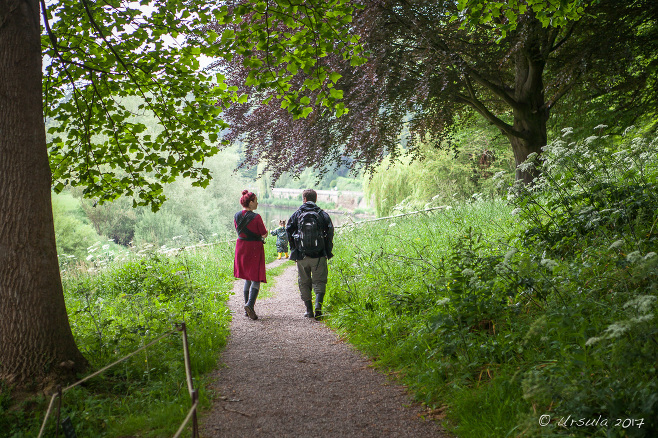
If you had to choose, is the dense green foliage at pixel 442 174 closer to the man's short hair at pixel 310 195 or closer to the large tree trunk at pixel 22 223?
the man's short hair at pixel 310 195

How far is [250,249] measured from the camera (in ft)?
23.8

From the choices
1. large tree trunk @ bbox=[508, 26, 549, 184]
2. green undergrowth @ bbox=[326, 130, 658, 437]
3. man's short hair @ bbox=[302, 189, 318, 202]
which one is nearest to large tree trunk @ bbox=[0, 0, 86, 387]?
green undergrowth @ bbox=[326, 130, 658, 437]

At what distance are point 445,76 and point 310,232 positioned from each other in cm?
334

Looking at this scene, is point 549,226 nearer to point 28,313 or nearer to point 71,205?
point 28,313

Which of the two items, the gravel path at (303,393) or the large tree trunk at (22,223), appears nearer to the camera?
the gravel path at (303,393)

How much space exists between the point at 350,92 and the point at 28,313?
5.94 metres

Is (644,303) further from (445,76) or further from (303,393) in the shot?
(445,76)

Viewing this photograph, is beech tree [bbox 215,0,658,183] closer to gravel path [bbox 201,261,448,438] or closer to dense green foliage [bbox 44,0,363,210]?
dense green foliage [bbox 44,0,363,210]

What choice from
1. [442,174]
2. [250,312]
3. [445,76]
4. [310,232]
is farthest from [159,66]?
[442,174]

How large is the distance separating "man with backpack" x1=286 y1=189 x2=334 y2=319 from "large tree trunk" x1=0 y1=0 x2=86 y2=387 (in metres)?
3.56

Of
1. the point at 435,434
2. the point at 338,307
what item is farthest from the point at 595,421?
the point at 338,307

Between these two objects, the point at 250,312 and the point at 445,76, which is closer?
the point at 250,312

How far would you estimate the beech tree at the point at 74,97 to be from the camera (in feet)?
12.5

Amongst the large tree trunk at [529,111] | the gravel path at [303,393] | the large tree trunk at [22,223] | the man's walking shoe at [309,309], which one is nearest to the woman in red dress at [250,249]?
the man's walking shoe at [309,309]
